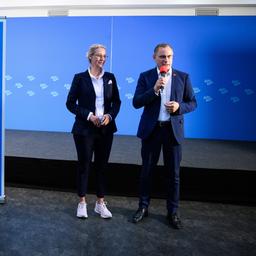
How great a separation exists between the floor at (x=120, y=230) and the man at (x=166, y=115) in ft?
0.71

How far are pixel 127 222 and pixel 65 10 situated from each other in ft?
12.2

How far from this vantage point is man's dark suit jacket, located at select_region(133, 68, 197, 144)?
6.83 feet

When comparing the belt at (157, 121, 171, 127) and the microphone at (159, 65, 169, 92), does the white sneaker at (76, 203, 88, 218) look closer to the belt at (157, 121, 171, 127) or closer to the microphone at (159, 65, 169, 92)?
the belt at (157, 121, 171, 127)

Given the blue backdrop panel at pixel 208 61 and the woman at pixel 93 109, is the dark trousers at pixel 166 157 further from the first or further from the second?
the blue backdrop panel at pixel 208 61

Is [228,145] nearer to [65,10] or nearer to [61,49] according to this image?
[61,49]

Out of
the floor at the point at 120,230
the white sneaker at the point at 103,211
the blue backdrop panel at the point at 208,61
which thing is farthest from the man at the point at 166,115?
the blue backdrop panel at the point at 208,61

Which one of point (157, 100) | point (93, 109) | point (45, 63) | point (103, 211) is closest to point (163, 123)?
point (157, 100)

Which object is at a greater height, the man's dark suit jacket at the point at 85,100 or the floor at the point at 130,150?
the man's dark suit jacket at the point at 85,100

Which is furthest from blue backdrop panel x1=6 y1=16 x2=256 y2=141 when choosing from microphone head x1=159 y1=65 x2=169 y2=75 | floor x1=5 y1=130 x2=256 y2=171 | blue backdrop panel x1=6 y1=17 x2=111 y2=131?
microphone head x1=159 y1=65 x2=169 y2=75

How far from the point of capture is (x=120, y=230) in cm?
215

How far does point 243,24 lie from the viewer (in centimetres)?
433

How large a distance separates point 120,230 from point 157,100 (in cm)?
99

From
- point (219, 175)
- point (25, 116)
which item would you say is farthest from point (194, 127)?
point (25, 116)

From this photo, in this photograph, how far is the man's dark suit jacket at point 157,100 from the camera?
6.83 feet
